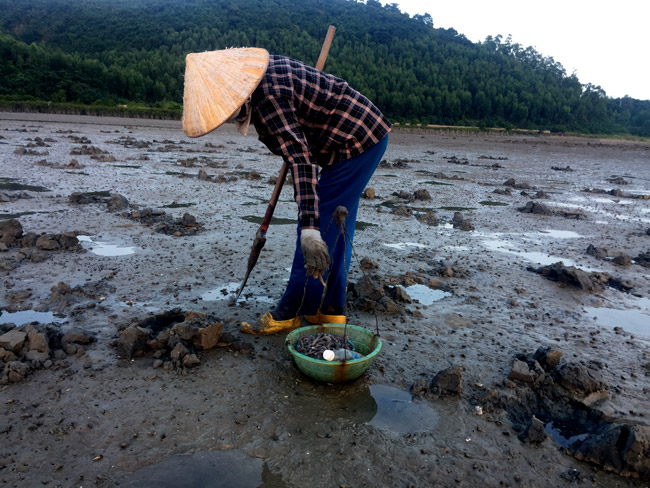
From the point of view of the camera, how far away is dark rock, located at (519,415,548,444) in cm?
232

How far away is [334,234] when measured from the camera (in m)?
3.19

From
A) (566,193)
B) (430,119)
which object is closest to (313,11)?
(430,119)

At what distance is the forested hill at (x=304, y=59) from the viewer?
4800cm

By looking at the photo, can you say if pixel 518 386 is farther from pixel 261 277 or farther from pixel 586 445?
pixel 261 277

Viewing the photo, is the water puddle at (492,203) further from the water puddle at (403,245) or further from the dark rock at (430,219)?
the water puddle at (403,245)

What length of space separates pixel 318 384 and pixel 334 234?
1.06 meters

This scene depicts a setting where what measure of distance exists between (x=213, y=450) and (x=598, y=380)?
2.41 m

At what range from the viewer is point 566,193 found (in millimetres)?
11742

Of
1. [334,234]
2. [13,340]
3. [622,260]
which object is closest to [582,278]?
[622,260]

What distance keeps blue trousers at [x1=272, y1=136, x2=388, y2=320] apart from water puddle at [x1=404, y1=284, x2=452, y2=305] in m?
1.10

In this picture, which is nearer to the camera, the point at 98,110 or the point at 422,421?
the point at 422,421

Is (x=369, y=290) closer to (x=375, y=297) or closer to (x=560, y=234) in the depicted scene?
(x=375, y=297)

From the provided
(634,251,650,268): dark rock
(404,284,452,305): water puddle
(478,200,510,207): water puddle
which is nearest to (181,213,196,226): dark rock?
(404,284,452,305): water puddle

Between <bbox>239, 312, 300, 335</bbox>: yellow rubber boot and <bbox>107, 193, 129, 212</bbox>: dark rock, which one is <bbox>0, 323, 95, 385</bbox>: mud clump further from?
<bbox>107, 193, 129, 212</bbox>: dark rock
